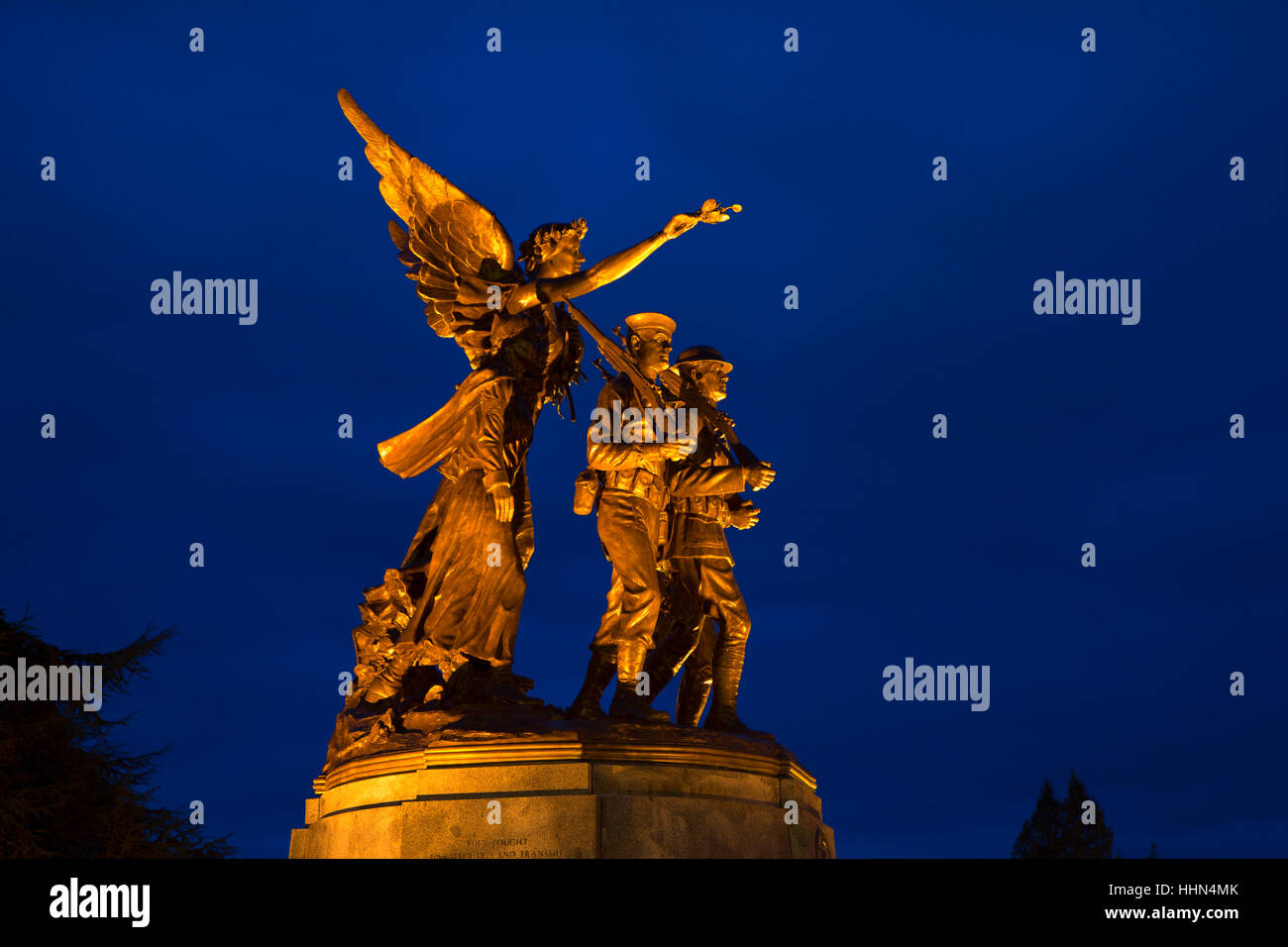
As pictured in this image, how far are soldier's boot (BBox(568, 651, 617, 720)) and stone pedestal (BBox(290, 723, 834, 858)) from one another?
1.06m

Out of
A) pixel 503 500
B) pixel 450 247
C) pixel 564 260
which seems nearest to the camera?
pixel 503 500

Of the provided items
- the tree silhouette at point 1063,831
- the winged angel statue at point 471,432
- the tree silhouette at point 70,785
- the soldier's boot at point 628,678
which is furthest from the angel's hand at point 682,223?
the tree silhouette at point 1063,831

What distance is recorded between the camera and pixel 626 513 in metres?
14.1

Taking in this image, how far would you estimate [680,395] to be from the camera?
47.9 feet

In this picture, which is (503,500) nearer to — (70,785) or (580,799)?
(580,799)

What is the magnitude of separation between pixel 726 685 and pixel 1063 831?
20572mm

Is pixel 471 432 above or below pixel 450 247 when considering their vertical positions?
below

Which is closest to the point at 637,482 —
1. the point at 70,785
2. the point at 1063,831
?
the point at 70,785

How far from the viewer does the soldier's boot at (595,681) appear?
45.3 ft

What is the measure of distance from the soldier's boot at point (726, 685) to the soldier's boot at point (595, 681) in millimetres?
1049

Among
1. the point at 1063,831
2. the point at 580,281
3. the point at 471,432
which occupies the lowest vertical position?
the point at 1063,831
